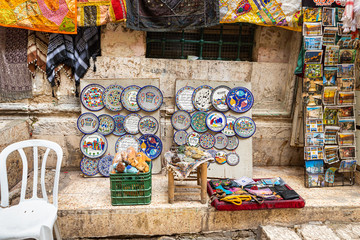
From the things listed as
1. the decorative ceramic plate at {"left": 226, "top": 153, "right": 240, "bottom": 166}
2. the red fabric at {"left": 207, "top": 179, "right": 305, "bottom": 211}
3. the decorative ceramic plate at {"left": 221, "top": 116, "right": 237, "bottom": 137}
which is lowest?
the red fabric at {"left": 207, "top": 179, "right": 305, "bottom": 211}

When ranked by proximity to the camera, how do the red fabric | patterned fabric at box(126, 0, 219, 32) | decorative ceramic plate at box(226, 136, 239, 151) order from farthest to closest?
decorative ceramic plate at box(226, 136, 239, 151)
patterned fabric at box(126, 0, 219, 32)
the red fabric

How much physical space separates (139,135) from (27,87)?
162 centimetres

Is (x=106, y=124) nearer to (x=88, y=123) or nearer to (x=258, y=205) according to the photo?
(x=88, y=123)

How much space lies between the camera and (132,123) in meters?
3.45

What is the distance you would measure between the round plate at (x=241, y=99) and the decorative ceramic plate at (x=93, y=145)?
180cm

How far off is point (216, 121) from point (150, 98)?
0.94m

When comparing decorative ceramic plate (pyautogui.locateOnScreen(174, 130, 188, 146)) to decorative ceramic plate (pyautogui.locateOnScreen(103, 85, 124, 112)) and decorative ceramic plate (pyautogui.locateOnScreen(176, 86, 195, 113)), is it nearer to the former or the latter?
decorative ceramic plate (pyautogui.locateOnScreen(176, 86, 195, 113))

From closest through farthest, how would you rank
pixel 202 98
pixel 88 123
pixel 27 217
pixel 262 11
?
pixel 27 217
pixel 262 11
pixel 88 123
pixel 202 98

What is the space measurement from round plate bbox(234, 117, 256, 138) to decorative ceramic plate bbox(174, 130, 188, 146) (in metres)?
0.70

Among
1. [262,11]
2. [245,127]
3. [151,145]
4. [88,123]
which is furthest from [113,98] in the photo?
[262,11]

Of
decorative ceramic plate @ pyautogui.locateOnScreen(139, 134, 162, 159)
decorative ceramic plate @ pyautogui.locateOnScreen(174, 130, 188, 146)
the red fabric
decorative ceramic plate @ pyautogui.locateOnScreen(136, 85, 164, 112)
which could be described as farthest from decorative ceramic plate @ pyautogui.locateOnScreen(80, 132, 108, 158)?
the red fabric

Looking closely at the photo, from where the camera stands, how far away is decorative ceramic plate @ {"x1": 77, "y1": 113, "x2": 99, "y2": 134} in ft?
11.1

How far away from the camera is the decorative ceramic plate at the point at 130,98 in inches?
134

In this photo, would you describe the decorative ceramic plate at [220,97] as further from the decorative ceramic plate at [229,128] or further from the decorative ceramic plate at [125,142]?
the decorative ceramic plate at [125,142]
